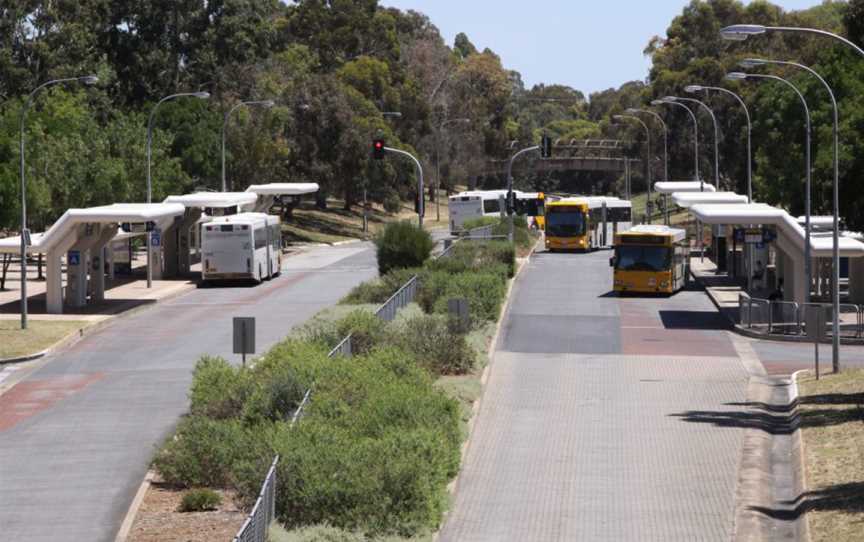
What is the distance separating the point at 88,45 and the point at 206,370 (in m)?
63.0

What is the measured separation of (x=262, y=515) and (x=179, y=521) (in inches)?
161

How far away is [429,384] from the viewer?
27.7 meters

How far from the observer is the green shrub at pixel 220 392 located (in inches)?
1048

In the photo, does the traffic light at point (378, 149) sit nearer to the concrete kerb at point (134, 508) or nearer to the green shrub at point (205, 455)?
the concrete kerb at point (134, 508)

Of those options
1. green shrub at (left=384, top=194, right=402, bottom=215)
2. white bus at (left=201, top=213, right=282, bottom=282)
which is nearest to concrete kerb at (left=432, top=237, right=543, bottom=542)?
white bus at (left=201, top=213, right=282, bottom=282)

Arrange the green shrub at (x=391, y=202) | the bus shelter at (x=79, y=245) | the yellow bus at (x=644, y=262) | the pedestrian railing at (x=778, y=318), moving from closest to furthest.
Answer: the pedestrian railing at (x=778, y=318) → the bus shelter at (x=79, y=245) → the yellow bus at (x=644, y=262) → the green shrub at (x=391, y=202)

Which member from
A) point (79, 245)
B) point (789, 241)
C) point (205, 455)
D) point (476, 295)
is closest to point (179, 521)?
point (205, 455)

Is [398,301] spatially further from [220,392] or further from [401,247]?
[220,392]

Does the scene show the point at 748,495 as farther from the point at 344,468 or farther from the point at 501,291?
the point at 501,291

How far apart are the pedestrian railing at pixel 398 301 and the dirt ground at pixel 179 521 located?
558 inches

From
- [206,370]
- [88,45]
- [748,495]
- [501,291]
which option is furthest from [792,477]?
→ [88,45]

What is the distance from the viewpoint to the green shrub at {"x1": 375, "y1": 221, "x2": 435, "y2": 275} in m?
55.3

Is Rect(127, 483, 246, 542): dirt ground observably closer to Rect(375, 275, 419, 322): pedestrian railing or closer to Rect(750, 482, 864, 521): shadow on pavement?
Rect(750, 482, 864, 521): shadow on pavement

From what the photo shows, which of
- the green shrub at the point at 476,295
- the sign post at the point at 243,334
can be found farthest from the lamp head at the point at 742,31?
the green shrub at the point at 476,295
